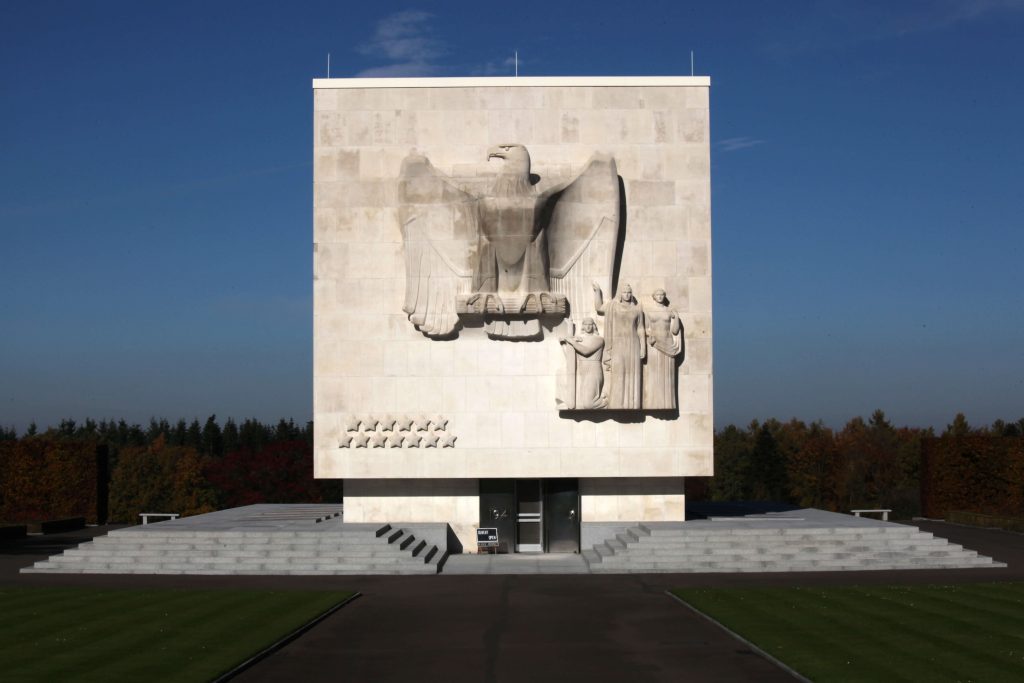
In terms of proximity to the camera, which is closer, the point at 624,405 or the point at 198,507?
the point at 624,405

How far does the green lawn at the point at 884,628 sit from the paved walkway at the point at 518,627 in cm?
77

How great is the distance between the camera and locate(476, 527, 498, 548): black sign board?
34.8 m

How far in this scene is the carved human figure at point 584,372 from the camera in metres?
33.5

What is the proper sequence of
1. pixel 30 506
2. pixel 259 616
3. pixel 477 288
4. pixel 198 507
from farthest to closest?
pixel 198 507, pixel 30 506, pixel 477 288, pixel 259 616

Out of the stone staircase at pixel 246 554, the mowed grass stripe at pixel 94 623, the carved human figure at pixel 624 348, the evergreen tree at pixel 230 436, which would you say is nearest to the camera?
the mowed grass stripe at pixel 94 623

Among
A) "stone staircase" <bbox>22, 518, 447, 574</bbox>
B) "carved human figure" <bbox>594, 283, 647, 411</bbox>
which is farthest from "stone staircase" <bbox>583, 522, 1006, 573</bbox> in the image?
"stone staircase" <bbox>22, 518, 447, 574</bbox>

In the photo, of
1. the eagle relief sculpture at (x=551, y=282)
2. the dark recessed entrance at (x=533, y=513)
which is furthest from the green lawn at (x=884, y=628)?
the dark recessed entrance at (x=533, y=513)

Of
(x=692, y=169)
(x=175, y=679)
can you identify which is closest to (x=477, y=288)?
(x=692, y=169)

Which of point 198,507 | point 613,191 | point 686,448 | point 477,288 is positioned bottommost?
point 198,507

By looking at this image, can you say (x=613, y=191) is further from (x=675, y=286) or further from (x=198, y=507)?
(x=198, y=507)

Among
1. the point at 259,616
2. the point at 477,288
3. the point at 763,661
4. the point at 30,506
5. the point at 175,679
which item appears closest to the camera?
the point at 175,679

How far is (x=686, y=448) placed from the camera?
112 ft

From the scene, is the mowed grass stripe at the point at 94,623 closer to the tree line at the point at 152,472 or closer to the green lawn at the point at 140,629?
the green lawn at the point at 140,629

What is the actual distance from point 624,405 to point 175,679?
19.3 meters
